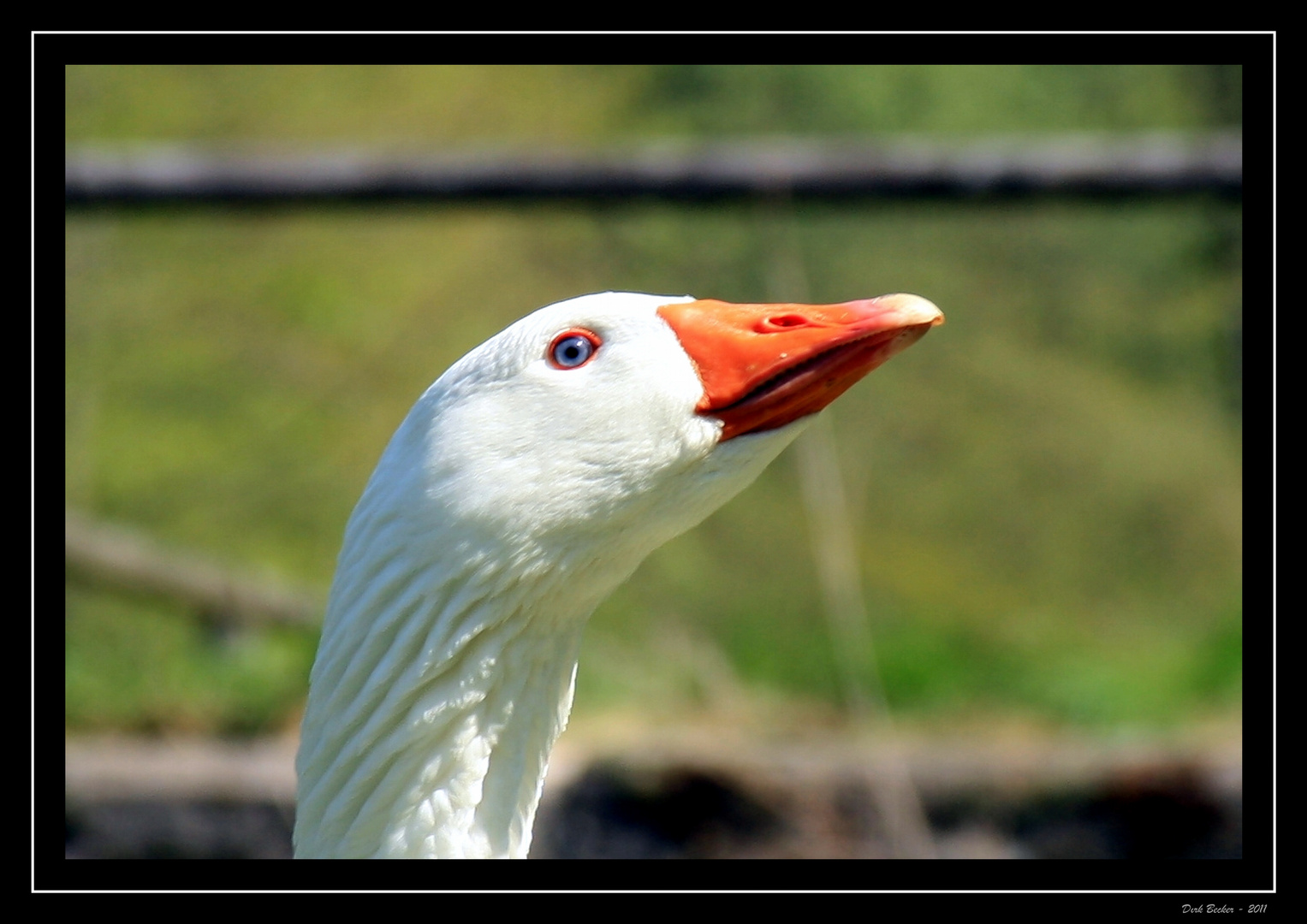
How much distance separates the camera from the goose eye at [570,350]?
2.51 meters

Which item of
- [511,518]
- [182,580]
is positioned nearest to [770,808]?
[182,580]

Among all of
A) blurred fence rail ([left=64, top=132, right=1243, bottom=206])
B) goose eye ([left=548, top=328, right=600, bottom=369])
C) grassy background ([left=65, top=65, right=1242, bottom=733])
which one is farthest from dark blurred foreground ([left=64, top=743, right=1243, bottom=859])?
goose eye ([left=548, top=328, right=600, bottom=369])

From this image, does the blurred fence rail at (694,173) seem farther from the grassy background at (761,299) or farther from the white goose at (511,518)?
the white goose at (511,518)

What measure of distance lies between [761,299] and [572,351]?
14.3ft

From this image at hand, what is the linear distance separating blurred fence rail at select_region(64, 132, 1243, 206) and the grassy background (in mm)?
1121

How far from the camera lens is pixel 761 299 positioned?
6.80 meters

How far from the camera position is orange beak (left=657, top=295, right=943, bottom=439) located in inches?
94.4

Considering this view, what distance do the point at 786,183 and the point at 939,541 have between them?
8.56ft

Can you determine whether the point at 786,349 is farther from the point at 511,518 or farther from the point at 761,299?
the point at 761,299

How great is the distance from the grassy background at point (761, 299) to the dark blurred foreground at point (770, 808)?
88 centimetres
